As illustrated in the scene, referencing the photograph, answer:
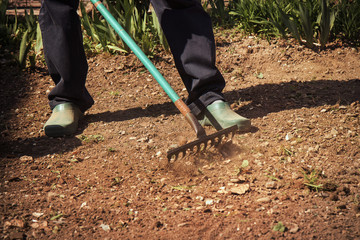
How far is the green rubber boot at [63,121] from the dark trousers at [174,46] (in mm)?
85

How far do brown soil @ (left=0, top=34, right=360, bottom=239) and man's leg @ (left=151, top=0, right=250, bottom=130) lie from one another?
0.59 ft

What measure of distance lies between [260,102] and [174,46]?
803 millimetres

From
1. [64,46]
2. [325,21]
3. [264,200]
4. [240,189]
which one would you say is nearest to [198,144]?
[240,189]

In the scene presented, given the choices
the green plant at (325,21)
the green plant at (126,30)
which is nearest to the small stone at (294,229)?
the green plant at (325,21)

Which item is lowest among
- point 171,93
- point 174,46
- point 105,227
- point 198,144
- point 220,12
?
point 105,227

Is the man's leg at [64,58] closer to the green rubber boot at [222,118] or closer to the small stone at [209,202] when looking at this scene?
the green rubber boot at [222,118]

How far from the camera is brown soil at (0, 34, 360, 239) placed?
169 cm

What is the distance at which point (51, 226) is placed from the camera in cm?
172

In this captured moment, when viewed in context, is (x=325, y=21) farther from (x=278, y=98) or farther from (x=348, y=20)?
(x=278, y=98)

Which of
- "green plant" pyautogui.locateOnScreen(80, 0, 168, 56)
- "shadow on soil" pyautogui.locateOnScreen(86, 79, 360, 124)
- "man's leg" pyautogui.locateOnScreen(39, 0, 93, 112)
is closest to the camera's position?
"man's leg" pyautogui.locateOnScreen(39, 0, 93, 112)

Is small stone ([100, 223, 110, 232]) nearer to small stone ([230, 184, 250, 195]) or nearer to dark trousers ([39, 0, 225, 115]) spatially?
small stone ([230, 184, 250, 195])

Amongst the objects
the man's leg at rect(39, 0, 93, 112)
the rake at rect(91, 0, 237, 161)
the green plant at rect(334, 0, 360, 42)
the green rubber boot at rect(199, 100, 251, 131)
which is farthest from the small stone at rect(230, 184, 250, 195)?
the green plant at rect(334, 0, 360, 42)

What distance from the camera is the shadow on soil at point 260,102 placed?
247 centimetres

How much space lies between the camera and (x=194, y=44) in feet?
7.70
